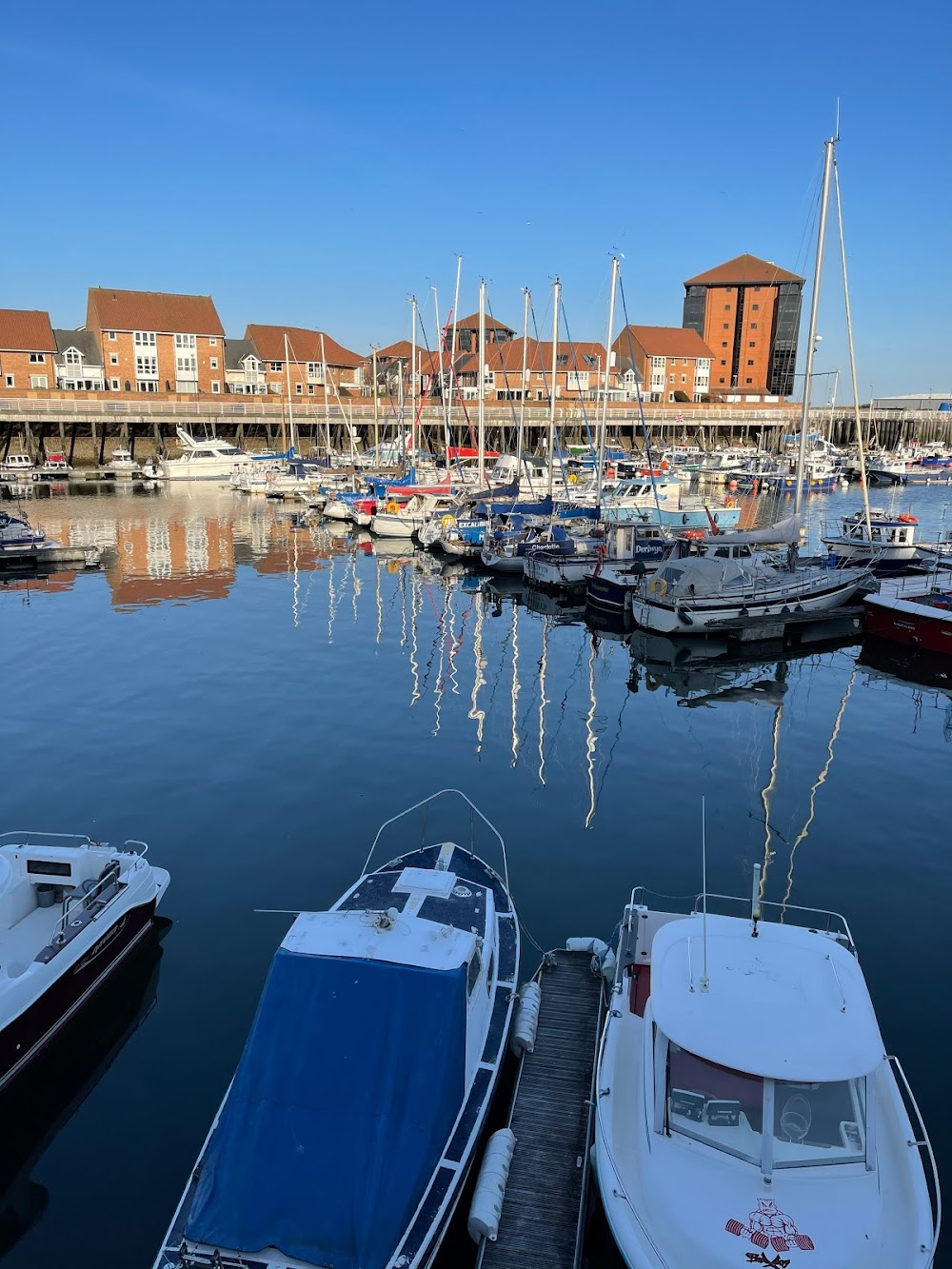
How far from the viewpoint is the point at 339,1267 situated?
23.2ft

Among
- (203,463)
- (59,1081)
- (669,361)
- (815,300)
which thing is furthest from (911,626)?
(669,361)

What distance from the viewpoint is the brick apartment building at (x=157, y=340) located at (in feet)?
342

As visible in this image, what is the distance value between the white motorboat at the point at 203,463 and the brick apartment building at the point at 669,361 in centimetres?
6787

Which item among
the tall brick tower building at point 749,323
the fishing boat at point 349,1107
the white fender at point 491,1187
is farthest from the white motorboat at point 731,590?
the tall brick tower building at point 749,323

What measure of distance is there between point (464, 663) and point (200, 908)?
48.8 ft

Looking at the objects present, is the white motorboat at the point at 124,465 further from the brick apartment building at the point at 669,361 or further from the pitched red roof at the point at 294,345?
the brick apartment building at the point at 669,361

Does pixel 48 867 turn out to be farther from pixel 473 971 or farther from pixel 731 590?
pixel 731 590

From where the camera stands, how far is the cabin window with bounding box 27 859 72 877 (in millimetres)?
12703

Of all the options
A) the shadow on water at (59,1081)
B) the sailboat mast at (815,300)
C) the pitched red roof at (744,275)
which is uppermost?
the pitched red roof at (744,275)

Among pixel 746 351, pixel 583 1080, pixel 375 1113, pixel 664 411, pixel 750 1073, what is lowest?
pixel 583 1080

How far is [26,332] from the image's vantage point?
3898 inches

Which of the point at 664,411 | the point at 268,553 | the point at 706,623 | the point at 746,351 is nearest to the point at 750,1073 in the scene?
the point at 706,623

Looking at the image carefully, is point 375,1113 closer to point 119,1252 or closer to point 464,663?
point 119,1252

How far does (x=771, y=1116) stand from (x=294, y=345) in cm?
12333
